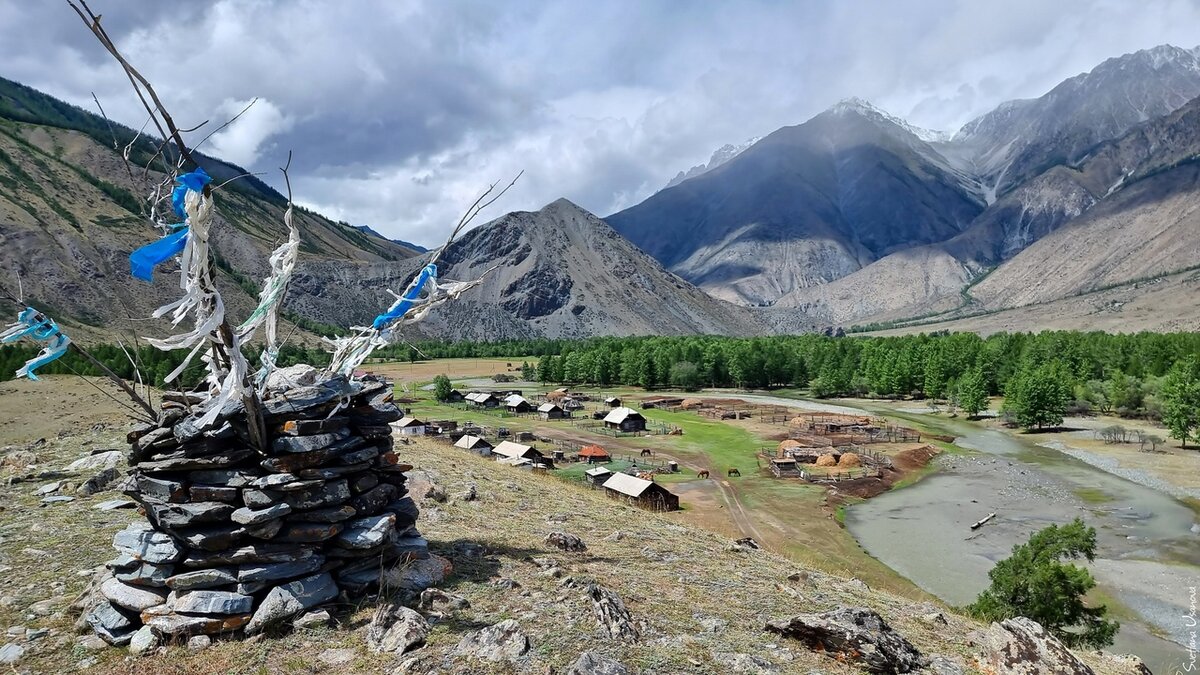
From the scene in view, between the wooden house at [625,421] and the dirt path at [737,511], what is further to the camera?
the wooden house at [625,421]

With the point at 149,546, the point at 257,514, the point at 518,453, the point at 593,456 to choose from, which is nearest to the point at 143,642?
the point at 149,546

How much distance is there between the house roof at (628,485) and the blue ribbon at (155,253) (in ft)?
106

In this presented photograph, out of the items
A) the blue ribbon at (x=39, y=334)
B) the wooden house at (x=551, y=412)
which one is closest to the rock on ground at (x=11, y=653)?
the blue ribbon at (x=39, y=334)

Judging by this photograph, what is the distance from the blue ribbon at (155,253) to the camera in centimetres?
822

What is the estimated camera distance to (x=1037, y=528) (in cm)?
3778

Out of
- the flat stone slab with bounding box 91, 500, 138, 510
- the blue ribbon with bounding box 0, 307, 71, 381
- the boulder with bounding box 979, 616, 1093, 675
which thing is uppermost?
the blue ribbon with bounding box 0, 307, 71, 381

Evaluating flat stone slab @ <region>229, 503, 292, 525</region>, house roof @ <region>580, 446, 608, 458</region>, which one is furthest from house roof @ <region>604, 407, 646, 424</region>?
flat stone slab @ <region>229, 503, 292, 525</region>

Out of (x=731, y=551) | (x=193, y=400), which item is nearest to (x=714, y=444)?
(x=731, y=551)

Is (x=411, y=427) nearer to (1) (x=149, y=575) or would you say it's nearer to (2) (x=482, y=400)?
(2) (x=482, y=400)

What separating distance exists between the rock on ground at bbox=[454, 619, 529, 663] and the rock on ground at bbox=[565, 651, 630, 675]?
895 mm

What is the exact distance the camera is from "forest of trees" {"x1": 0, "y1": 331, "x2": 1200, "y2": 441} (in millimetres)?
71438

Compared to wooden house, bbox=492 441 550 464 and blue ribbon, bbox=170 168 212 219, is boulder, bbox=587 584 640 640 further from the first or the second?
wooden house, bbox=492 441 550 464

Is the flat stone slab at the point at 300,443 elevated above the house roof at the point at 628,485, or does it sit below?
above

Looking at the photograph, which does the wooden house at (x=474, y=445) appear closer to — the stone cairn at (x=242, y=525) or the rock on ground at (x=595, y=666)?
the stone cairn at (x=242, y=525)
